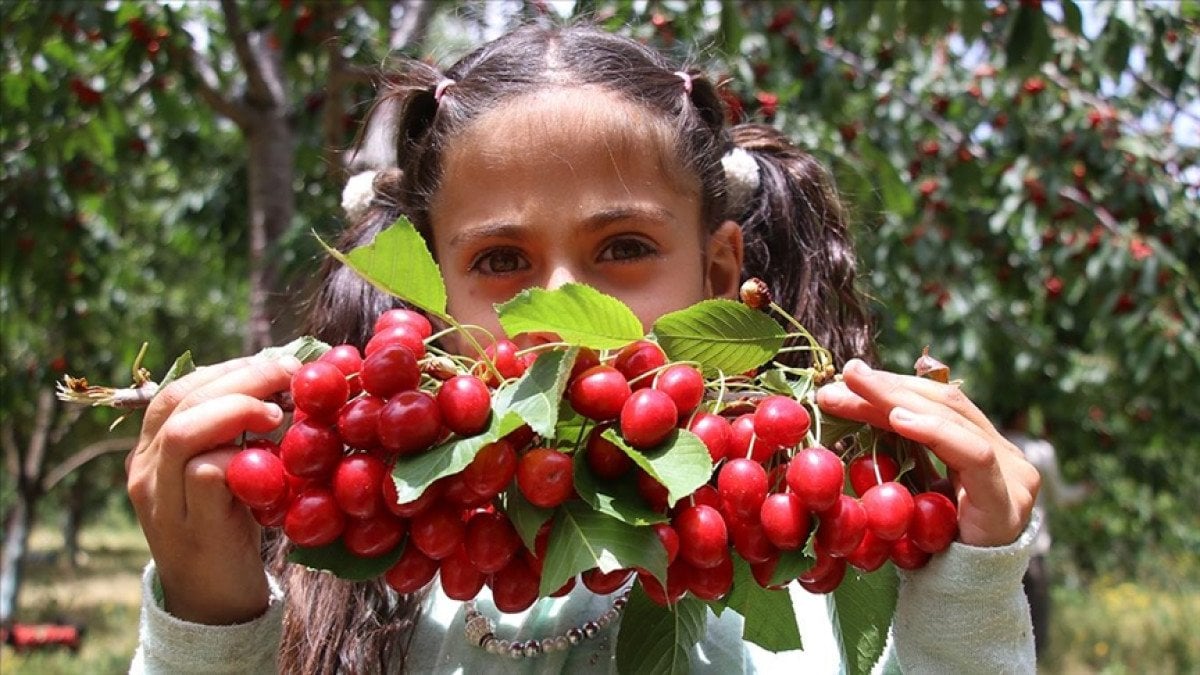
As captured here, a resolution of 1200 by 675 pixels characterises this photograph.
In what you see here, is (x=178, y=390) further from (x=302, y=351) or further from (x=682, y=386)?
(x=682, y=386)

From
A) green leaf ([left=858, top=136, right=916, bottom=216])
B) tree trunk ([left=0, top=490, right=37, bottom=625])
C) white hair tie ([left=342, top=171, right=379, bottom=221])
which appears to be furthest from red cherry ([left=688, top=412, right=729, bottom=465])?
tree trunk ([left=0, top=490, right=37, bottom=625])

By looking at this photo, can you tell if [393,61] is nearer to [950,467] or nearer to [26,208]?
[950,467]

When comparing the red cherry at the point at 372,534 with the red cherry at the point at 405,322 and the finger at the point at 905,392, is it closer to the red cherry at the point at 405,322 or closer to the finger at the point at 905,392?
the red cherry at the point at 405,322

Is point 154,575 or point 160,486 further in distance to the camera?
point 154,575

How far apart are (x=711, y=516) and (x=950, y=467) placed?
232mm

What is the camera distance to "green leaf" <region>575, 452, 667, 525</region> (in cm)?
76

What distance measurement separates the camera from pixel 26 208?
159 inches

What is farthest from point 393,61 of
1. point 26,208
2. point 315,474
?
point 26,208

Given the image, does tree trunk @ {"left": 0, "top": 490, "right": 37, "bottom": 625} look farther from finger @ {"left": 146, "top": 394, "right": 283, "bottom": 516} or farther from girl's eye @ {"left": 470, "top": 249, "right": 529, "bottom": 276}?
finger @ {"left": 146, "top": 394, "right": 283, "bottom": 516}

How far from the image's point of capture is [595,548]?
0.75 m

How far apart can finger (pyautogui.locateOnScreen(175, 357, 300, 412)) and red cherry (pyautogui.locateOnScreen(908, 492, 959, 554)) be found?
1.81 ft

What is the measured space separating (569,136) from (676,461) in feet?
1.98

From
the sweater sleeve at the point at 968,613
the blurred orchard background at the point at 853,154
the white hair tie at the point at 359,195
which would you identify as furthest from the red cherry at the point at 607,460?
the blurred orchard background at the point at 853,154

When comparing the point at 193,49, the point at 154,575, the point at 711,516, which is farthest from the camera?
the point at 193,49
